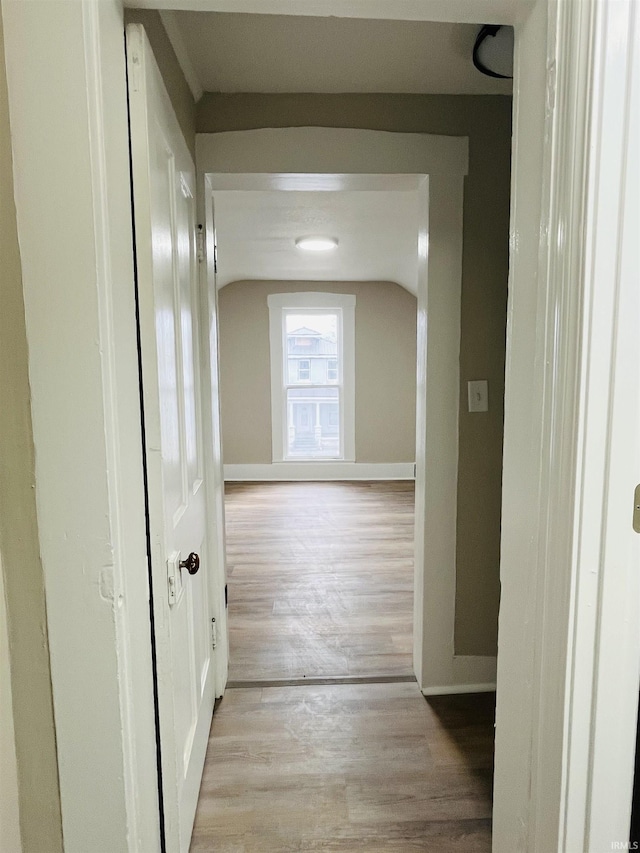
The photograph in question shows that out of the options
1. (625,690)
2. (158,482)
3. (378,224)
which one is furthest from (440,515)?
(378,224)

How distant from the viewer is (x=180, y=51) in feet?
4.76

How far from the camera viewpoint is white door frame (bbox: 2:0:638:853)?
0.72m

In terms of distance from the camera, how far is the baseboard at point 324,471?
5.96 metres

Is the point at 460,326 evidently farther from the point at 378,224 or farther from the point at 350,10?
the point at 378,224

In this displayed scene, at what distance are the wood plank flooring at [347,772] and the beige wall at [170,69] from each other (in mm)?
2098

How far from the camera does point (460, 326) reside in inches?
72.5

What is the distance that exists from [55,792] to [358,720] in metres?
1.27

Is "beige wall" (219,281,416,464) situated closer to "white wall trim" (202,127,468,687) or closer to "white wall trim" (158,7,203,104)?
"white wall trim" (202,127,468,687)

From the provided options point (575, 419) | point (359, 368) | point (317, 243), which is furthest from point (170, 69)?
point (359, 368)

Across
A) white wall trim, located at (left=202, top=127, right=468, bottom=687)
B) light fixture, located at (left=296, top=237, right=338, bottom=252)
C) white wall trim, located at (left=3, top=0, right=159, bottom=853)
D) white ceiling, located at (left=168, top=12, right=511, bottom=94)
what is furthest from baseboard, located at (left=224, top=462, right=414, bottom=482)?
white wall trim, located at (left=3, top=0, right=159, bottom=853)

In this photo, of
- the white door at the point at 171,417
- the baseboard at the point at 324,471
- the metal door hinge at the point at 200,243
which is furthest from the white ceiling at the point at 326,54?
the baseboard at the point at 324,471

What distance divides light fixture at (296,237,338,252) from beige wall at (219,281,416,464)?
1.72m

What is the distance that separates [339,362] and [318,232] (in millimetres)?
2441

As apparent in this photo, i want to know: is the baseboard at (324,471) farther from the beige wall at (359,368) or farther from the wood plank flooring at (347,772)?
the wood plank flooring at (347,772)
